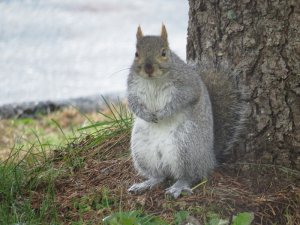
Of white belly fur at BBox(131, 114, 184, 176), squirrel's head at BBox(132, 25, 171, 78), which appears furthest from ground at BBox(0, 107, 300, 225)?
squirrel's head at BBox(132, 25, 171, 78)

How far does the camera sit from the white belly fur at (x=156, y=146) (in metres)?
3.05

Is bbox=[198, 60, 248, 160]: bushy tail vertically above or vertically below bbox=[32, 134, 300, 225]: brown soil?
above

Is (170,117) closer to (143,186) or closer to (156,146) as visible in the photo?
(156,146)

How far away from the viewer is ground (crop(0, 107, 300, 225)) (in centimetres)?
295

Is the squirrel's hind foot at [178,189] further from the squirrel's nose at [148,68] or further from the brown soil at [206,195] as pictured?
the squirrel's nose at [148,68]

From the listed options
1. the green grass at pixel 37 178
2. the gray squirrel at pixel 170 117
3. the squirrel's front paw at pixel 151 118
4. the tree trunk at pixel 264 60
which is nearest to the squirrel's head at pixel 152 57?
the gray squirrel at pixel 170 117

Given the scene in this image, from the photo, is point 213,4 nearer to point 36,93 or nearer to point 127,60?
point 36,93

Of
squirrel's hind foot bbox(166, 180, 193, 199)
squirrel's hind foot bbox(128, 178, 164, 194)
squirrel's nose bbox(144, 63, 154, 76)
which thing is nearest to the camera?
squirrel's nose bbox(144, 63, 154, 76)

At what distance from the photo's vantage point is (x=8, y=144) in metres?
4.48

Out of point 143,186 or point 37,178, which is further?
point 37,178

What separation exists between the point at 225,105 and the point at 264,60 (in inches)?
10.4

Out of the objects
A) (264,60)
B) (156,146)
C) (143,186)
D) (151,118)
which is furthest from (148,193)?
(264,60)

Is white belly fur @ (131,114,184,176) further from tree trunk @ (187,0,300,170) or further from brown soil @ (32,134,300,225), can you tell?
tree trunk @ (187,0,300,170)

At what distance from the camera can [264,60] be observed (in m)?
3.10
